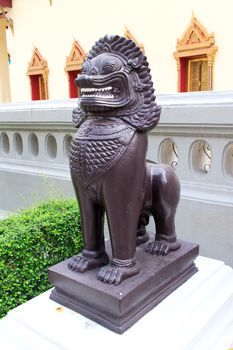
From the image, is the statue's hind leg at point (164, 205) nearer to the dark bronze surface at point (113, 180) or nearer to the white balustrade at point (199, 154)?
the dark bronze surface at point (113, 180)

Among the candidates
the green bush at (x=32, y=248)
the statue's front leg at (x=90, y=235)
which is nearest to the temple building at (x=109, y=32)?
the green bush at (x=32, y=248)

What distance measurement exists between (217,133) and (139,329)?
130cm

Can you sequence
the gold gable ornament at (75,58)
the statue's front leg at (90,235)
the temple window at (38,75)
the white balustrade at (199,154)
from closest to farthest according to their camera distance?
1. the statue's front leg at (90,235)
2. the white balustrade at (199,154)
3. the gold gable ornament at (75,58)
4. the temple window at (38,75)

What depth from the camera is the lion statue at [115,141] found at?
1.14m

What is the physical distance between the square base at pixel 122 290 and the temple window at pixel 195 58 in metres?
4.87

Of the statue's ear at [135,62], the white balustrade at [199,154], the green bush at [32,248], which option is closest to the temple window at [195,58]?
the white balustrade at [199,154]

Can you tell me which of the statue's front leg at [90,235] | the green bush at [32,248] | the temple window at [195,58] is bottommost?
the green bush at [32,248]

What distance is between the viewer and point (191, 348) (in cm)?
120

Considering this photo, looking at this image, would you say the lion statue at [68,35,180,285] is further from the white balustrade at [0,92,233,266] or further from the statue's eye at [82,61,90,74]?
the white balustrade at [0,92,233,266]

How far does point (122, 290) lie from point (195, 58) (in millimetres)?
5613

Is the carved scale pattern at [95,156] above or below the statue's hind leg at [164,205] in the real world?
above

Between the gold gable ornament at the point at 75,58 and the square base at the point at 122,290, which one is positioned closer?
the square base at the point at 122,290

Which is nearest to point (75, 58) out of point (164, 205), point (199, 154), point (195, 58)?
point (195, 58)

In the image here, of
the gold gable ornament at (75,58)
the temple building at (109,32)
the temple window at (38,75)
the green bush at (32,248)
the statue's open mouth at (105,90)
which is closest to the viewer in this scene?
the statue's open mouth at (105,90)
